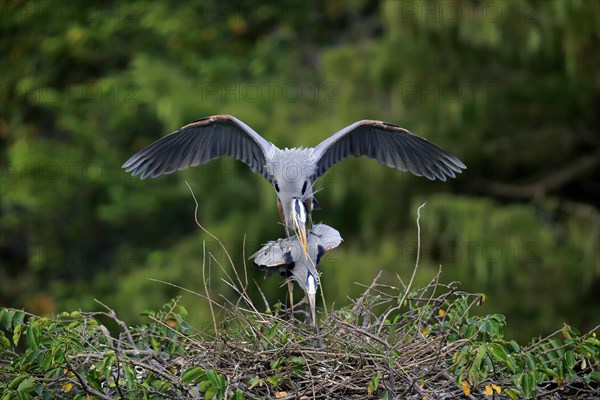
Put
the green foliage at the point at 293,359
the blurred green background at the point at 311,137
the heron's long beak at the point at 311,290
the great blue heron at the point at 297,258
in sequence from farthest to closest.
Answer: the blurred green background at the point at 311,137
the great blue heron at the point at 297,258
the heron's long beak at the point at 311,290
the green foliage at the point at 293,359

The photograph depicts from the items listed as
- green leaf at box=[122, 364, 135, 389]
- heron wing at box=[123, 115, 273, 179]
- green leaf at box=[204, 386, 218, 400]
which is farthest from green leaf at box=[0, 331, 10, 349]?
heron wing at box=[123, 115, 273, 179]

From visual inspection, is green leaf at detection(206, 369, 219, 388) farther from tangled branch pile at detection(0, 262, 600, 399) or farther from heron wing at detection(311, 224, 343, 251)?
heron wing at detection(311, 224, 343, 251)

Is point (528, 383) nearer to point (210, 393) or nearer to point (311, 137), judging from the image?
point (210, 393)

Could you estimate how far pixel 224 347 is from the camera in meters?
4.24

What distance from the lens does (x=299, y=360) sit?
3.97m

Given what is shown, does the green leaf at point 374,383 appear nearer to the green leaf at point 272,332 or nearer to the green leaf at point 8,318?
the green leaf at point 272,332

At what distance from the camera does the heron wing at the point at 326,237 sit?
4752 mm

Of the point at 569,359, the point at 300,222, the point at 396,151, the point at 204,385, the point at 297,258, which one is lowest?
the point at 569,359

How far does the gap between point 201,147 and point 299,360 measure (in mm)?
1807

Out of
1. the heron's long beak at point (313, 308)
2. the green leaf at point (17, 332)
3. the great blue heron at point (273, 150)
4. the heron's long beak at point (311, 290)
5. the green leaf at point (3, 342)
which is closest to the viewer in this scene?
the green leaf at point (17, 332)

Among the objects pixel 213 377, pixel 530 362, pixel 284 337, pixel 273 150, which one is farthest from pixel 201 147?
pixel 530 362

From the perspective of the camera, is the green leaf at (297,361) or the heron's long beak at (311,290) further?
the heron's long beak at (311,290)

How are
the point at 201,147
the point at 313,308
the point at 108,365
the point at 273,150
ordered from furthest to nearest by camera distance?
the point at 201,147 < the point at 273,150 < the point at 313,308 < the point at 108,365

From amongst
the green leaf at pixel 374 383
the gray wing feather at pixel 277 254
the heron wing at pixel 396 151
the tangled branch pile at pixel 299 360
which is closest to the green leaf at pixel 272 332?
the tangled branch pile at pixel 299 360
